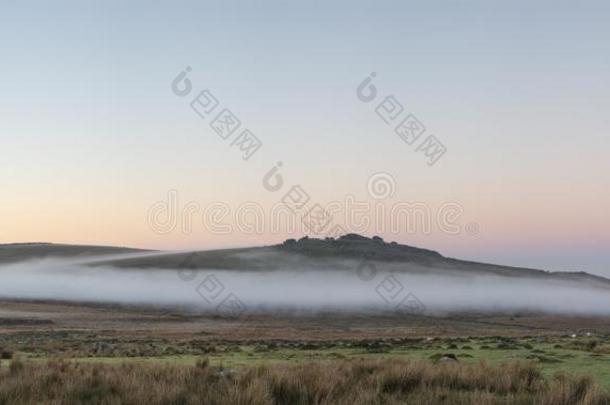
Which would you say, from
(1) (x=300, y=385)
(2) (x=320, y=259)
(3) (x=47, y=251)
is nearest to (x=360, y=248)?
(2) (x=320, y=259)

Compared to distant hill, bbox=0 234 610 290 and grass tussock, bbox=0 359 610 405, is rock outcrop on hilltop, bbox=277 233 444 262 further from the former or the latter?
grass tussock, bbox=0 359 610 405

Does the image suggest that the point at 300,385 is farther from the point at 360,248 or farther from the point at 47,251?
the point at 47,251

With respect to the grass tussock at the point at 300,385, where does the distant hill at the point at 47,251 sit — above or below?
above

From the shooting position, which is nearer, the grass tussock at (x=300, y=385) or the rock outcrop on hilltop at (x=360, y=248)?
the grass tussock at (x=300, y=385)

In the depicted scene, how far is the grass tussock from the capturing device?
39.1ft

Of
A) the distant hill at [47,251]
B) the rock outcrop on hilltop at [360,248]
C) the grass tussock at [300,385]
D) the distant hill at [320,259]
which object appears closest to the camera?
the grass tussock at [300,385]

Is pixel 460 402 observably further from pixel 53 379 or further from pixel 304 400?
pixel 53 379

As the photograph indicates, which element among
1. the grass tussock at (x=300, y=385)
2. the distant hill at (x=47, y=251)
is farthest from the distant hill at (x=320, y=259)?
the grass tussock at (x=300, y=385)

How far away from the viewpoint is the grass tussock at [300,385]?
11.9 metres

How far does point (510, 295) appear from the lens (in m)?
141

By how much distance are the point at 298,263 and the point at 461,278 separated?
120 feet

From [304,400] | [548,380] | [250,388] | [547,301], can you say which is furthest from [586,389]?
[547,301]

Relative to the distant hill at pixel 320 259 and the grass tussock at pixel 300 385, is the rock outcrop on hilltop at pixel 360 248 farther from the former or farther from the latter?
the grass tussock at pixel 300 385

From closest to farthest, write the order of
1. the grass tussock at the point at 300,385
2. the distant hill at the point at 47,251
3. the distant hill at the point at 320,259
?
1. the grass tussock at the point at 300,385
2. the distant hill at the point at 320,259
3. the distant hill at the point at 47,251
